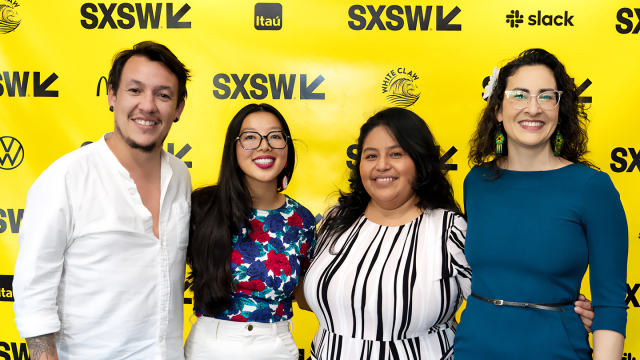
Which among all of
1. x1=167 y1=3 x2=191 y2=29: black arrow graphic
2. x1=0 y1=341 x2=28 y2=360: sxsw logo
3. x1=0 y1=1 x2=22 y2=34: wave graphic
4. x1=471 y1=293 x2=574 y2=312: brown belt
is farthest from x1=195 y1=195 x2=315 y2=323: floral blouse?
x1=0 y1=1 x2=22 y2=34: wave graphic

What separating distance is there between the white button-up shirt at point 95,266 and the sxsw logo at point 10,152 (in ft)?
5.39

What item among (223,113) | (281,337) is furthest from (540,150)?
(223,113)

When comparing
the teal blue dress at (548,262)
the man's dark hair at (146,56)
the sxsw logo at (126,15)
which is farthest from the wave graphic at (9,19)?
the teal blue dress at (548,262)

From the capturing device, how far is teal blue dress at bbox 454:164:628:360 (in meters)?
1.21

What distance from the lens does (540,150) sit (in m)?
1.35

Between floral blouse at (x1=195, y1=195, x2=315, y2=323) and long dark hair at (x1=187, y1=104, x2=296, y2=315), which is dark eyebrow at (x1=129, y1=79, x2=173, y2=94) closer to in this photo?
long dark hair at (x1=187, y1=104, x2=296, y2=315)

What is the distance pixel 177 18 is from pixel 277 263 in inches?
72.3

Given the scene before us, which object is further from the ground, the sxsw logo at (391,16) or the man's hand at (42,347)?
the sxsw logo at (391,16)

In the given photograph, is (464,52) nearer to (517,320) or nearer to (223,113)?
(223,113)

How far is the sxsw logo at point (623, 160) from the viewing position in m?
2.56

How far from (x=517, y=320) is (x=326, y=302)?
63cm

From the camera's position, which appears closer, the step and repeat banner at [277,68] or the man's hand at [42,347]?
the man's hand at [42,347]

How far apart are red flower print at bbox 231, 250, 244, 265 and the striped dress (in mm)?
280

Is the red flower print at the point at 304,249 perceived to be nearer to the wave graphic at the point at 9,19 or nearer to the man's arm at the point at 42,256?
the man's arm at the point at 42,256
